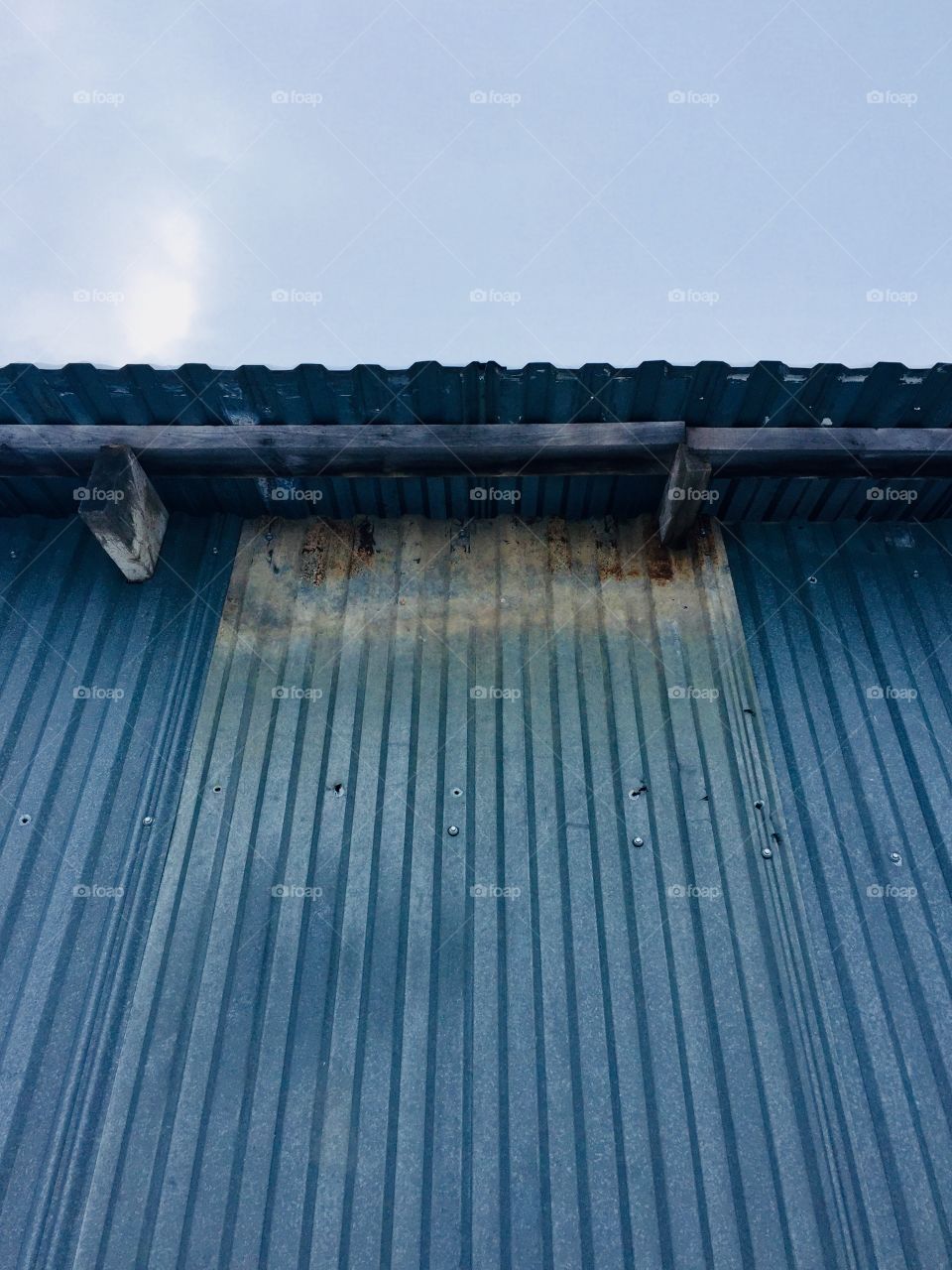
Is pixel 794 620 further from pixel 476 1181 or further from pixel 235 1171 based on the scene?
pixel 235 1171

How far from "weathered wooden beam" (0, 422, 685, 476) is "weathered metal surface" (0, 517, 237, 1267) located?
2.42 ft

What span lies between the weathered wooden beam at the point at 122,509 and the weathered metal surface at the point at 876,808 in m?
3.84

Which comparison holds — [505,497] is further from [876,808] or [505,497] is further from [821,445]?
[876,808]

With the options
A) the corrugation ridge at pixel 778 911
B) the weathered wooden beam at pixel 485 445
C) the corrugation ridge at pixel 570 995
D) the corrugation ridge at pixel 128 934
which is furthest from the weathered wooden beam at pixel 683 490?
the corrugation ridge at pixel 128 934

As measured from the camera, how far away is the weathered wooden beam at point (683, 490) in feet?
15.1

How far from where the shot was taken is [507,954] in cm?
378

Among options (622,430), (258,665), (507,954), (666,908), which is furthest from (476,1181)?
(622,430)

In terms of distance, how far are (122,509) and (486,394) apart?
2.29 meters

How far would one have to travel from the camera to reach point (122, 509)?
4637 mm

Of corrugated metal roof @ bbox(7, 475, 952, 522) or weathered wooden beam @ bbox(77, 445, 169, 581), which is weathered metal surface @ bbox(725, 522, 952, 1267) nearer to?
corrugated metal roof @ bbox(7, 475, 952, 522)

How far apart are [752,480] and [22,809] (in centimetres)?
475

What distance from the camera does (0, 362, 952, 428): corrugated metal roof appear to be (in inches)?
170

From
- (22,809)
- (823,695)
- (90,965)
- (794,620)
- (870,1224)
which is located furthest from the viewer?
(794,620)

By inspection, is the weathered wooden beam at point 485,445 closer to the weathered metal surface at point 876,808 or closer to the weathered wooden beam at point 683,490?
the weathered wooden beam at point 683,490
